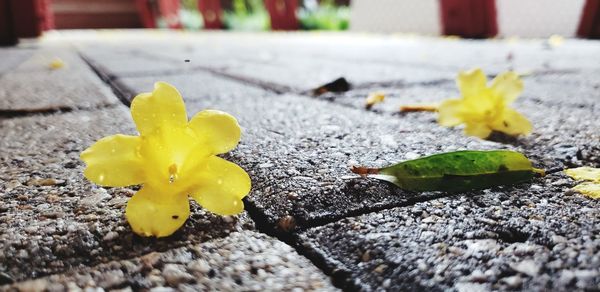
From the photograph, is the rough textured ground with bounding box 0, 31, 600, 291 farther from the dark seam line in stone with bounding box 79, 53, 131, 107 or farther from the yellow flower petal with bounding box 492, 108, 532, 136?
the dark seam line in stone with bounding box 79, 53, 131, 107

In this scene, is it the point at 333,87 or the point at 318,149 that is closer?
the point at 318,149

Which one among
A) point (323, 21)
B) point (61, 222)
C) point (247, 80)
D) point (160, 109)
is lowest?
point (323, 21)

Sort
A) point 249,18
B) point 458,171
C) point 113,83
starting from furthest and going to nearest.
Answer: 1. point 249,18
2. point 113,83
3. point 458,171

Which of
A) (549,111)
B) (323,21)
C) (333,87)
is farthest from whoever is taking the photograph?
(323,21)

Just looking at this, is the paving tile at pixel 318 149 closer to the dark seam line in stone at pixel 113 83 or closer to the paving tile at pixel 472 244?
the paving tile at pixel 472 244

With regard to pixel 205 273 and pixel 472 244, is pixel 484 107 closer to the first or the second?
pixel 472 244

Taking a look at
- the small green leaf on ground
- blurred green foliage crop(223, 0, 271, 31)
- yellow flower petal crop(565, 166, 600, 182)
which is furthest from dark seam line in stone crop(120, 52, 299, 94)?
blurred green foliage crop(223, 0, 271, 31)

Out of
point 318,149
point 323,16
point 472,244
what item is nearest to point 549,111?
point 318,149
